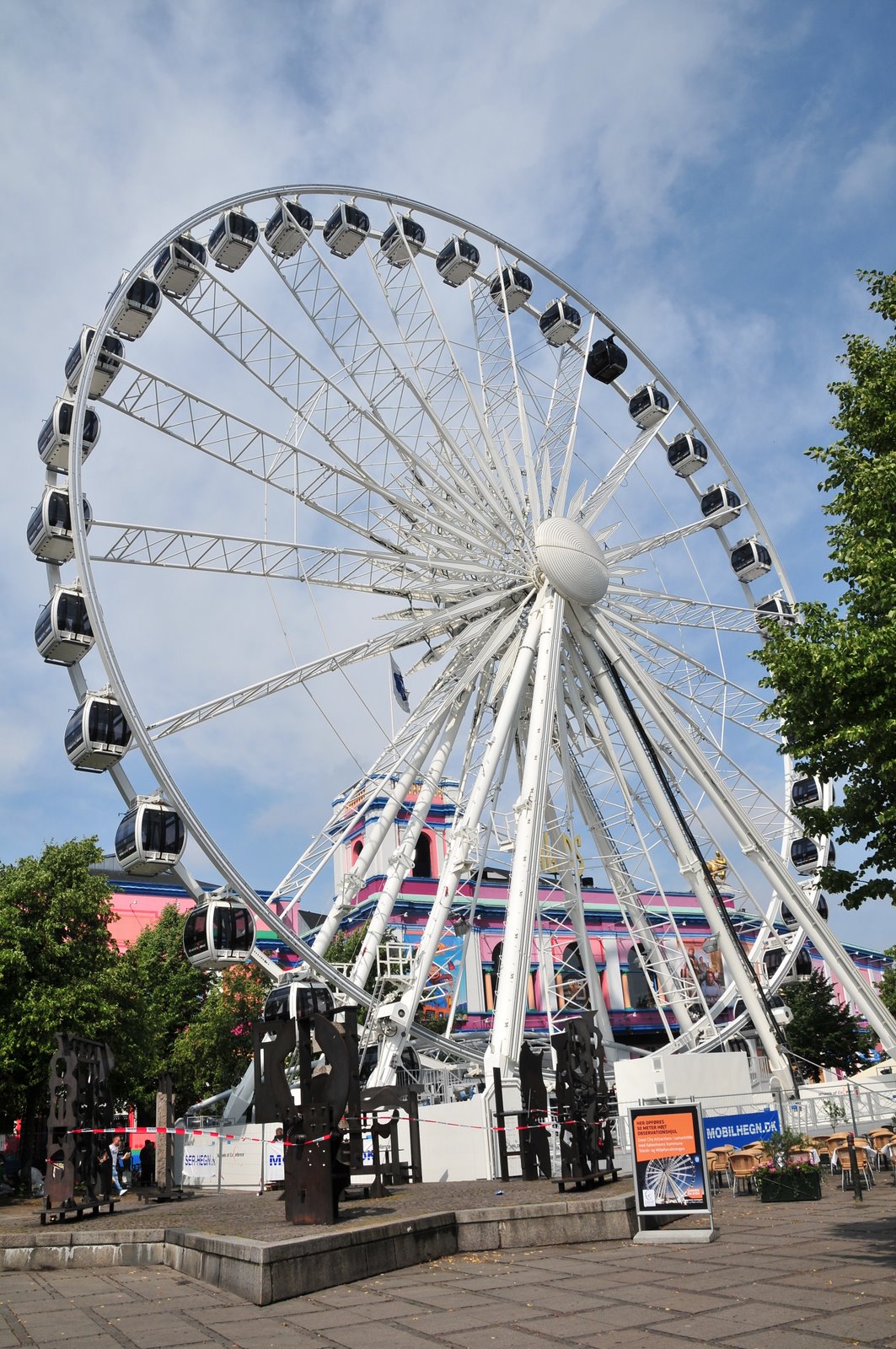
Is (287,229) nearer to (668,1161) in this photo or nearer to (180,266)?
(180,266)

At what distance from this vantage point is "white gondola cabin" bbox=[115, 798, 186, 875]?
64.4 ft

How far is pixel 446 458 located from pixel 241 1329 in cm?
2087

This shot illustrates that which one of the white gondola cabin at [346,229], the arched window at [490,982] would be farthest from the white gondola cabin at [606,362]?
the arched window at [490,982]

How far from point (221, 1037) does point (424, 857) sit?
65.3 ft

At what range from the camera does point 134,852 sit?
771 inches

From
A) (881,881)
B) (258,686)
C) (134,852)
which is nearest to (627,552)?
(258,686)

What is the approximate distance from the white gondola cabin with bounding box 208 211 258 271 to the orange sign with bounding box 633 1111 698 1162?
21187mm

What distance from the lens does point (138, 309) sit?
2377 cm

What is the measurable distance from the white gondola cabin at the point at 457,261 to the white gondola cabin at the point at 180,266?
7775 mm

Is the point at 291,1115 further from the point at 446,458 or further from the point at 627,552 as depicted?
the point at 627,552

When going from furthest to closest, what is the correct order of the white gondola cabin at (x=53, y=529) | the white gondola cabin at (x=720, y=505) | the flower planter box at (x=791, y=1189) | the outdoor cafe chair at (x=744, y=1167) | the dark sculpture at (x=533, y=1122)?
the white gondola cabin at (x=720, y=505) < the white gondola cabin at (x=53, y=529) < the outdoor cafe chair at (x=744, y=1167) < the dark sculpture at (x=533, y=1122) < the flower planter box at (x=791, y=1189)

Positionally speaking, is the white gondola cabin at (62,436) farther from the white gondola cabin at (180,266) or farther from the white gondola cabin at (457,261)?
the white gondola cabin at (457,261)

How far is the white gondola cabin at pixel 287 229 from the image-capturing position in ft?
85.6

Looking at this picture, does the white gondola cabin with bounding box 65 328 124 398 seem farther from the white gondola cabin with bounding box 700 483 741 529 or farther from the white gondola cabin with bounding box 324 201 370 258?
the white gondola cabin with bounding box 700 483 741 529
